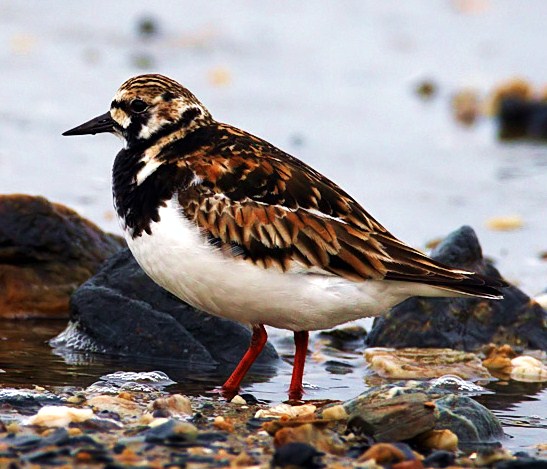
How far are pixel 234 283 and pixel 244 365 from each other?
63 centimetres

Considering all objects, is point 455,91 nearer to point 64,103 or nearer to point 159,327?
point 64,103

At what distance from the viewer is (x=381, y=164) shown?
988 centimetres

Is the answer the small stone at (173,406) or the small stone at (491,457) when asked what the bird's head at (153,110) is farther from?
the small stone at (491,457)

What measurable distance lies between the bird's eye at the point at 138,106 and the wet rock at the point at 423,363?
1623 millimetres

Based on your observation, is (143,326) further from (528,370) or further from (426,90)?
(426,90)

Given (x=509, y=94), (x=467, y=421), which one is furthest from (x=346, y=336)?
(x=509, y=94)

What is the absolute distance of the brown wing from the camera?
4652mm

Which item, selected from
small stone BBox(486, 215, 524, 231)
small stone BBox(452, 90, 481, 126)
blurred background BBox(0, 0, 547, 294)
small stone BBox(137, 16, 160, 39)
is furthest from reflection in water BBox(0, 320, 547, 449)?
small stone BBox(137, 16, 160, 39)

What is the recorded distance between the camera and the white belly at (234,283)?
461cm

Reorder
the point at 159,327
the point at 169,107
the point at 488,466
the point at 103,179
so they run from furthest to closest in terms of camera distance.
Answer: the point at 103,179
the point at 159,327
the point at 169,107
the point at 488,466

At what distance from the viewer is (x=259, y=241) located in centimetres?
466

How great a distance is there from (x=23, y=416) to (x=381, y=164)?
19.7 feet

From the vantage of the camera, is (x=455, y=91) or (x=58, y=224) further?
(x=455, y=91)

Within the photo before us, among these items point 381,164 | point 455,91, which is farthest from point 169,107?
point 455,91
